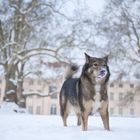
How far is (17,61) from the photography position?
3525 centimetres

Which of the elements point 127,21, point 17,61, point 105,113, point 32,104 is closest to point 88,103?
point 105,113

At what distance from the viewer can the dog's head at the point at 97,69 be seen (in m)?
8.26

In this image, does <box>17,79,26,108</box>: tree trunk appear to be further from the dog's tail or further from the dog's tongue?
the dog's tongue

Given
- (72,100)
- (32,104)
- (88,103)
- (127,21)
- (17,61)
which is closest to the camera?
(88,103)

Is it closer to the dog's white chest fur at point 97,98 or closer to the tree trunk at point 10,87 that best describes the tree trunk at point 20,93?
the tree trunk at point 10,87

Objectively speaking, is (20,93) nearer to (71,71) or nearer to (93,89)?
(71,71)

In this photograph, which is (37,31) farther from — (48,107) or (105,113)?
(48,107)

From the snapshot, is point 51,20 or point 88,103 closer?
point 88,103

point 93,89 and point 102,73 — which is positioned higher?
point 102,73

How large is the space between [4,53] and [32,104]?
204ft

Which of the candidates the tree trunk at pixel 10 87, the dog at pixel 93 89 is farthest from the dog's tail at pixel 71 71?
the tree trunk at pixel 10 87

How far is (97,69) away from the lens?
8.26 m

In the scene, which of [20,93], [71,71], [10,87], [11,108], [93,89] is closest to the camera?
[93,89]

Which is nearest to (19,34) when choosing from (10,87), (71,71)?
(10,87)
